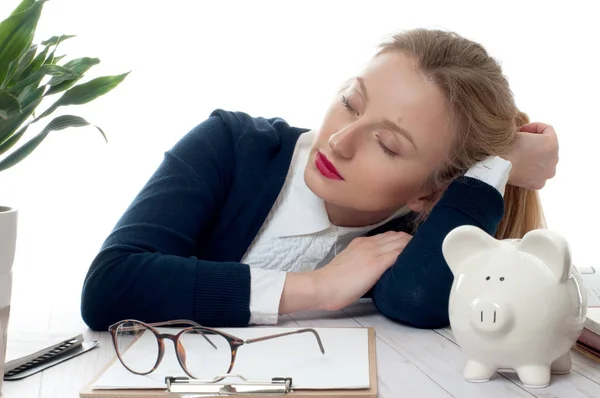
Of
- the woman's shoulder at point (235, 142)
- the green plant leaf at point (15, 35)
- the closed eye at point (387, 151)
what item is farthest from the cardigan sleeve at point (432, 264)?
the green plant leaf at point (15, 35)

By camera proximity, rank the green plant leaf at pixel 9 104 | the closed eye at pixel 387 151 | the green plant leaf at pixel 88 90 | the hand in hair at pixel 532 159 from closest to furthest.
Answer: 1. the green plant leaf at pixel 9 104
2. the green plant leaf at pixel 88 90
3. the closed eye at pixel 387 151
4. the hand in hair at pixel 532 159

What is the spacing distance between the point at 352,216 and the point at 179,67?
1.13 metres

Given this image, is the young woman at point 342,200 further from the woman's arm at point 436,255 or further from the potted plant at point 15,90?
the potted plant at point 15,90

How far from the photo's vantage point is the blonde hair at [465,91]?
4.09 feet

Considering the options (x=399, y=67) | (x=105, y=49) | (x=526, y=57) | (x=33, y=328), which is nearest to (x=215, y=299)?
(x=33, y=328)

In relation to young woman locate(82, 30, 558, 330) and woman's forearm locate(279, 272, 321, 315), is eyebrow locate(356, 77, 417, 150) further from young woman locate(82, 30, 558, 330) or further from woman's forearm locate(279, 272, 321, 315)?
woman's forearm locate(279, 272, 321, 315)

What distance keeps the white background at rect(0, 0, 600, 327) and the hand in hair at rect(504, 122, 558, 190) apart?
102 centimetres

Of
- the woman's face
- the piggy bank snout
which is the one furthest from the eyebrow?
the piggy bank snout

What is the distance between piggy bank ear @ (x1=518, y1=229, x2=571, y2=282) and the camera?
80 cm

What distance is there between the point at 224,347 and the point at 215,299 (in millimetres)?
152

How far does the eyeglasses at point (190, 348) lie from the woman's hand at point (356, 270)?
0.69 feet

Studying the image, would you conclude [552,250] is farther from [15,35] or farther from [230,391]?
[15,35]

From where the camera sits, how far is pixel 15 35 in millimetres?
786

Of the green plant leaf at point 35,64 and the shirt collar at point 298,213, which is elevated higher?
the green plant leaf at point 35,64
